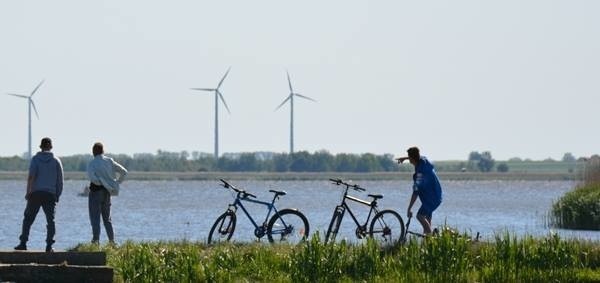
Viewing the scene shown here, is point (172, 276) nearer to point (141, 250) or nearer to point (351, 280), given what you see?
point (141, 250)

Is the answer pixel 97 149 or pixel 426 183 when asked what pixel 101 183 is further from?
pixel 426 183

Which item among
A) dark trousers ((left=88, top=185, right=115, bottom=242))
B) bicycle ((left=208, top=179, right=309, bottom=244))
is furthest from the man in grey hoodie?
bicycle ((left=208, top=179, right=309, bottom=244))

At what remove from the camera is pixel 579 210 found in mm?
46594

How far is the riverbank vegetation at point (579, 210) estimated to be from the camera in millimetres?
46062

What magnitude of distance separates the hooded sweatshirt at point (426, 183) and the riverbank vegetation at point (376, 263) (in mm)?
2390

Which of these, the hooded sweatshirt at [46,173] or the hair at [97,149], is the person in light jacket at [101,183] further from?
the hooded sweatshirt at [46,173]

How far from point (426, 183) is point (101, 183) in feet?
16.6

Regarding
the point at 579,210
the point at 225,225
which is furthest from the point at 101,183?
the point at 579,210

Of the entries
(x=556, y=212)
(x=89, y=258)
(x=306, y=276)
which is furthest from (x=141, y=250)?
(x=556, y=212)

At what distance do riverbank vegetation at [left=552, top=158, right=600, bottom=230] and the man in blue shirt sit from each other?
2080 cm

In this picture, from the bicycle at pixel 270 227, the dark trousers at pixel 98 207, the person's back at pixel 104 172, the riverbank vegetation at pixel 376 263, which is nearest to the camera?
the riverbank vegetation at pixel 376 263

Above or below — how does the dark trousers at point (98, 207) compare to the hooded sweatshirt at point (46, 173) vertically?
below

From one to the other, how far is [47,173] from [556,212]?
25.3 m

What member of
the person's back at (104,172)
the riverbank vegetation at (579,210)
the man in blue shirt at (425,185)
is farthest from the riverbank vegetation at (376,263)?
the riverbank vegetation at (579,210)
